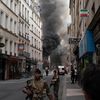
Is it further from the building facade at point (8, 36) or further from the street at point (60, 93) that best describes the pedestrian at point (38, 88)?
the building facade at point (8, 36)

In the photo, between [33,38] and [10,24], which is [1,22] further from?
[33,38]

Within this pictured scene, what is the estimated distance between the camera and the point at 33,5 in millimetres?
80688

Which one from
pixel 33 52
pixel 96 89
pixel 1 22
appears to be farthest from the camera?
pixel 33 52

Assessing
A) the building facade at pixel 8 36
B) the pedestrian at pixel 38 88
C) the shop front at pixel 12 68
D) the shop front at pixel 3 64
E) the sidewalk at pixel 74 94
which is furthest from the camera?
the shop front at pixel 12 68

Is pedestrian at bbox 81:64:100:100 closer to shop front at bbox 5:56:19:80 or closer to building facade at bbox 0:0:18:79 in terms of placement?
building facade at bbox 0:0:18:79

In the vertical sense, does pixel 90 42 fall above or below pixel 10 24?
below

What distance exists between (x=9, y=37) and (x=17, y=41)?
571cm

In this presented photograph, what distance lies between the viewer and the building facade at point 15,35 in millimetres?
49969

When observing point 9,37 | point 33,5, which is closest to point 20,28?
point 9,37

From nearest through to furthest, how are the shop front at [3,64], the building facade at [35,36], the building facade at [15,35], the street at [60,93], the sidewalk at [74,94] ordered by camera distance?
the sidewalk at [74,94] → the street at [60,93] → the shop front at [3,64] → the building facade at [15,35] → the building facade at [35,36]

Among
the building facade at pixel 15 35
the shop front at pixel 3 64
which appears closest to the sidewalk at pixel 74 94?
the building facade at pixel 15 35

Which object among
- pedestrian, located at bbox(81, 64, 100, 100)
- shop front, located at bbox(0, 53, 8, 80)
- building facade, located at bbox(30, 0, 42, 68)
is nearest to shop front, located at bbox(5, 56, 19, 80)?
shop front, located at bbox(0, 53, 8, 80)

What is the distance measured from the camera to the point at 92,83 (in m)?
2.58

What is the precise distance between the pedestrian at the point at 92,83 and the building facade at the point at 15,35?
44.5 metres
